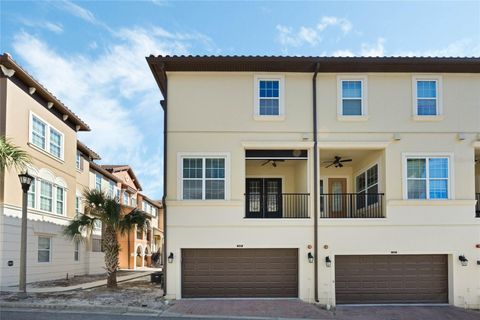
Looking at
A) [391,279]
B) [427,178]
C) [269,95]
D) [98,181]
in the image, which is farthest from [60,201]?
[427,178]

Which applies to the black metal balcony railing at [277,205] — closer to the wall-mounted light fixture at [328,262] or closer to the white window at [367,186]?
the wall-mounted light fixture at [328,262]

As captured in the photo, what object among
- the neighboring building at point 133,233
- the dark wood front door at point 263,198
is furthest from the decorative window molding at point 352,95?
the neighboring building at point 133,233

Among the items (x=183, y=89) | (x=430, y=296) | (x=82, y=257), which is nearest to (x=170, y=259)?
(x=183, y=89)

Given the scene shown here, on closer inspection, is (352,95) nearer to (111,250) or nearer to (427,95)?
(427,95)

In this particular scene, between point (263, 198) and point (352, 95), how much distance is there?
5.43m

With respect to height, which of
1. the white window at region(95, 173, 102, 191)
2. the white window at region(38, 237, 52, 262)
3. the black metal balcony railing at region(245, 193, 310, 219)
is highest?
the white window at region(95, 173, 102, 191)

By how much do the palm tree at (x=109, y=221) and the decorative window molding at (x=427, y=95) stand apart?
1080 centimetres

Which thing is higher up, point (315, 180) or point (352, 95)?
point (352, 95)

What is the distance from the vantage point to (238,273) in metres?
15.9

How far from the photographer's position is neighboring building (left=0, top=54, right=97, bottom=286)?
54.9ft

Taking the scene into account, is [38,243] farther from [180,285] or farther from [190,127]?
[190,127]


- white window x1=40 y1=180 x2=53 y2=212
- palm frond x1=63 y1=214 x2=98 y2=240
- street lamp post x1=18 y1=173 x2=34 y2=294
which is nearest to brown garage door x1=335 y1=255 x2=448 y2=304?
palm frond x1=63 y1=214 x2=98 y2=240

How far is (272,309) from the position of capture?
14117mm

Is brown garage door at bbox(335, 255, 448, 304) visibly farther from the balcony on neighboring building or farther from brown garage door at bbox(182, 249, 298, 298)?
the balcony on neighboring building
